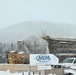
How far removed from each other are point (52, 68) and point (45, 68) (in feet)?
1.17

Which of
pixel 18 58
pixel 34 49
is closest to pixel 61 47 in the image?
pixel 34 49

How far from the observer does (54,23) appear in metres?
29.8

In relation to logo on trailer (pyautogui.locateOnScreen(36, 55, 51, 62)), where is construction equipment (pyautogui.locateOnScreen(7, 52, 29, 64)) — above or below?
below

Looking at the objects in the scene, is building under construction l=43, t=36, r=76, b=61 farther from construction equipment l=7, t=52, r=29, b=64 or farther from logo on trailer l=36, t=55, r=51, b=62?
logo on trailer l=36, t=55, r=51, b=62

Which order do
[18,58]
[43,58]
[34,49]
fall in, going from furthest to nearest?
[34,49], [18,58], [43,58]

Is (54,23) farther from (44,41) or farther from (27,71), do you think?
(27,71)

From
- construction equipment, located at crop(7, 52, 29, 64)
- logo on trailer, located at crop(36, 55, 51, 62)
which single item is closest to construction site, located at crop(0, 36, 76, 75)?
construction equipment, located at crop(7, 52, 29, 64)

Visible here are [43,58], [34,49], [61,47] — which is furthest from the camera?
[61,47]

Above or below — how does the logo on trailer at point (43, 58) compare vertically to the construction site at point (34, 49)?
above

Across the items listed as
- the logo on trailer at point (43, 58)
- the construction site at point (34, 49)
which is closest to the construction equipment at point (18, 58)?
the construction site at point (34, 49)

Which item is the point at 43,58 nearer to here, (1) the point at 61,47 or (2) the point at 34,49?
(2) the point at 34,49

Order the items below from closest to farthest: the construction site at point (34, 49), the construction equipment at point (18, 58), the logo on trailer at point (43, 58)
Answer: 1. the logo on trailer at point (43, 58)
2. the construction equipment at point (18, 58)
3. the construction site at point (34, 49)

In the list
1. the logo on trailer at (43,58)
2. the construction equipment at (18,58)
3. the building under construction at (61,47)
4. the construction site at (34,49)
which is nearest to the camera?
the logo on trailer at (43,58)

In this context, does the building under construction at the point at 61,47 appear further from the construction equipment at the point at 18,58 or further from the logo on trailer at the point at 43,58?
the logo on trailer at the point at 43,58
